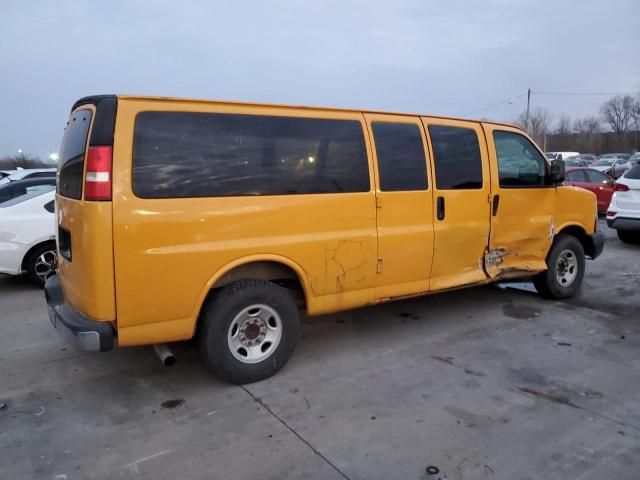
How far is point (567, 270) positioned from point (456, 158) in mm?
2399

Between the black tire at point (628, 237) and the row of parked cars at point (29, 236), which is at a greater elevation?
the row of parked cars at point (29, 236)

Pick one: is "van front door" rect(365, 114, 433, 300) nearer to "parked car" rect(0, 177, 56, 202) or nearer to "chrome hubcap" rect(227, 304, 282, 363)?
"chrome hubcap" rect(227, 304, 282, 363)

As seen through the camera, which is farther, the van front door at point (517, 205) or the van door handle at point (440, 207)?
the van front door at point (517, 205)

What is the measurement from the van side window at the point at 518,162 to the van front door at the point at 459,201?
0.28 metres

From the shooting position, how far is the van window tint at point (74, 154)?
3463 mm

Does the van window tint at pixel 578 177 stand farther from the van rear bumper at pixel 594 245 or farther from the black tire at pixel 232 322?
the black tire at pixel 232 322

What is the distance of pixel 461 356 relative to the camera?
4473 mm

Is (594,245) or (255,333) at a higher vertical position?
(594,245)

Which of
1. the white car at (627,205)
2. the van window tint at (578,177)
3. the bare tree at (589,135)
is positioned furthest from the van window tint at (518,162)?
the bare tree at (589,135)

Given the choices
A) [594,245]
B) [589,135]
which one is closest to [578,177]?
[594,245]

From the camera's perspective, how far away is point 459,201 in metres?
4.97

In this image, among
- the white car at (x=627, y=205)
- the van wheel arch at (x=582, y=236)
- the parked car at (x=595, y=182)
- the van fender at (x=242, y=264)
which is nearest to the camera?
the van fender at (x=242, y=264)

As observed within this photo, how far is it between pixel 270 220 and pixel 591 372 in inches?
114

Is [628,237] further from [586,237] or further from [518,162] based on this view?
[518,162]
